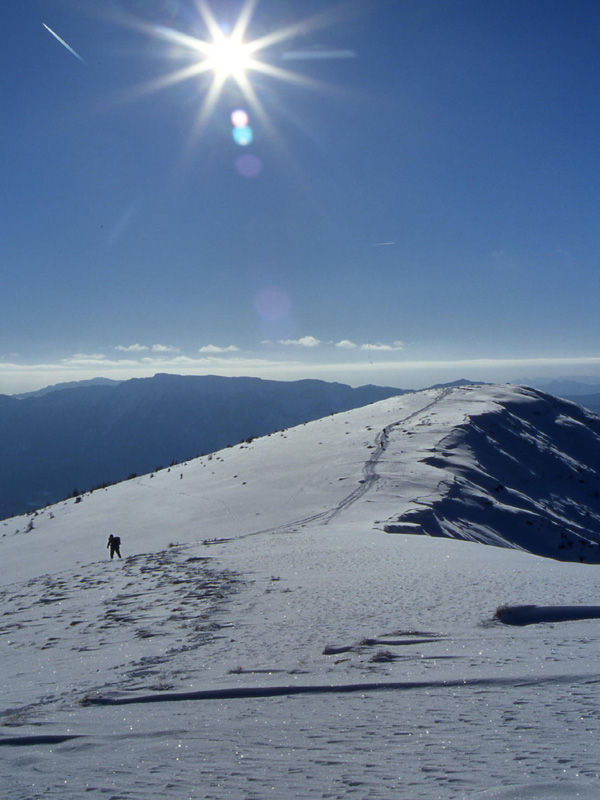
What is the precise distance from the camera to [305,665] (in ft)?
18.1

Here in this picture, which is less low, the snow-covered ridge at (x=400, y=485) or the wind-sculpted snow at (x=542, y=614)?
the wind-sculpted snow at (x=542, y=614)

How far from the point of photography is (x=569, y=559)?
16.3 metres

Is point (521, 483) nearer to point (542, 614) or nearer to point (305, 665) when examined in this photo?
point (542, 614)

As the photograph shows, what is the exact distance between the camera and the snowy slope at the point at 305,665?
350 centimetres

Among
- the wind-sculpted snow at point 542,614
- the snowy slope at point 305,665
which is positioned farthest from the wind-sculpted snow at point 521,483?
the wind-sculpted snow at point 542,614

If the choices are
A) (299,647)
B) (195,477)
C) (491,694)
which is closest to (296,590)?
(299,647)

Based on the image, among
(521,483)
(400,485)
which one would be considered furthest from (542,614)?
(521,483)

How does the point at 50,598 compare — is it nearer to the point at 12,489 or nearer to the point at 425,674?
the point at 425,674

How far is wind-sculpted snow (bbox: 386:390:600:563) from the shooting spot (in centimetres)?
1636

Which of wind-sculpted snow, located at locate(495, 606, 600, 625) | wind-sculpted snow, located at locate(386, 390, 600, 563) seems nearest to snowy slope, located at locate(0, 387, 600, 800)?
wind-sculpted snow, located at locate(495, 606, 600, 625)

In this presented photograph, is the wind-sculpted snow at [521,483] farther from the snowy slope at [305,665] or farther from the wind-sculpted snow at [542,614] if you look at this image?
the wind-sculpted snow at [542,614]

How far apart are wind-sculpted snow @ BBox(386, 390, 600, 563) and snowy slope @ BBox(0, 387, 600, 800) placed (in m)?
0.20

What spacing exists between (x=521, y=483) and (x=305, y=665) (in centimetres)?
1835

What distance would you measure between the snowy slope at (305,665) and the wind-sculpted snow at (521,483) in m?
0.20
